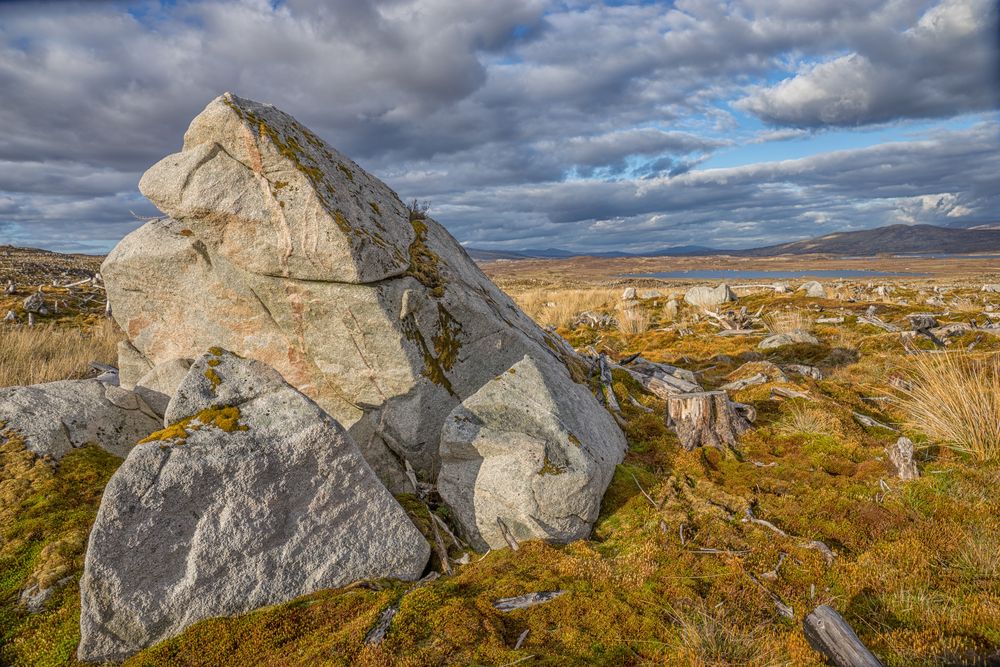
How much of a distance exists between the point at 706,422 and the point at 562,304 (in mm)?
18034

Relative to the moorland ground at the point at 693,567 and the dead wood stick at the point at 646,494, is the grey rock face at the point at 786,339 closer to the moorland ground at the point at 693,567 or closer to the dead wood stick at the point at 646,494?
the moorland ground at the point at 693,567

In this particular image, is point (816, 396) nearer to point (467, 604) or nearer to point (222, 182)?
point (467, 604)

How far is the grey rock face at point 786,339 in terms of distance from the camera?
15.9 metres

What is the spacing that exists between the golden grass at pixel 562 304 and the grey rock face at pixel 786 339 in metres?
8.37

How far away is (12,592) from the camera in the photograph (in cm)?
460

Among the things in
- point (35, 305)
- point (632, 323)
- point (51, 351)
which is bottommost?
point (632, 323)

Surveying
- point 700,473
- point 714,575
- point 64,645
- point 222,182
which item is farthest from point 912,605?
point 222,182

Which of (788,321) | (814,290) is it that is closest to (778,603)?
(788,321)

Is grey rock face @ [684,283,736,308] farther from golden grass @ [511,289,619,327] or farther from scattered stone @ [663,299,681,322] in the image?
golden grass @ [511,289,619,327]

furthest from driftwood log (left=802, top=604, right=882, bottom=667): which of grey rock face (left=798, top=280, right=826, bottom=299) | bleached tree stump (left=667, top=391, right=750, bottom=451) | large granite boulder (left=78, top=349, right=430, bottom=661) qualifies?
grey rock face (left=798, top=280, right=826, bottom=299)

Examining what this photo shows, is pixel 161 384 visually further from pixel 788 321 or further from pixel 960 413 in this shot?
pixel 788 321

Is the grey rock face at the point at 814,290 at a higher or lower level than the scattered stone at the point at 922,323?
higher

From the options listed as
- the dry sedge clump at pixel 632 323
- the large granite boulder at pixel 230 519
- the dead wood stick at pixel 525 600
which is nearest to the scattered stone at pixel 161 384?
the large granite boulder at pixel 230 519

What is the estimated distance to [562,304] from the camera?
26.0 meters
